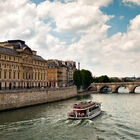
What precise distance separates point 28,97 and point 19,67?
639 inches

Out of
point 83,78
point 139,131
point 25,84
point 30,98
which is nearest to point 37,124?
point 139,131

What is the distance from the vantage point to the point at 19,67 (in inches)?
3061

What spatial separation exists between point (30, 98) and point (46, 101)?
1067 cm

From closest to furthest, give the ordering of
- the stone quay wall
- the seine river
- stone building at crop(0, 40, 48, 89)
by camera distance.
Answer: the seine river < the stone quay wall < stone building at crop(0, 40, 48, 89)

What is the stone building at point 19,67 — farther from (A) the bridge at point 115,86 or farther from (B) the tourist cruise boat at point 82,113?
(A) the bridge at point 115,86

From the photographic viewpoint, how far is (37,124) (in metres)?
38.5

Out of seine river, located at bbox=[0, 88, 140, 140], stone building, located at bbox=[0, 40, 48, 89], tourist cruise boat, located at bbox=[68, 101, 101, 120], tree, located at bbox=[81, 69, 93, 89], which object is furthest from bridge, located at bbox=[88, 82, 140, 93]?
seine river, located at bbox=[0, 88, 140, 140]

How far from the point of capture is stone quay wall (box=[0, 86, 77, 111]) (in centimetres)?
5535

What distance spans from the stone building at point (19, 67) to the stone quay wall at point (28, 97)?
8837mm

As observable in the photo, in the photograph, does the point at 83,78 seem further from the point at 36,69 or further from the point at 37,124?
the point at 37,124

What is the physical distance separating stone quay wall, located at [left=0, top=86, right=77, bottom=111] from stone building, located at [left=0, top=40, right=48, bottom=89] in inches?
348

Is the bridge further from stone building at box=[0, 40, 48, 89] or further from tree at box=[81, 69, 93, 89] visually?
stone building at box=[0, 40, 48, 89]

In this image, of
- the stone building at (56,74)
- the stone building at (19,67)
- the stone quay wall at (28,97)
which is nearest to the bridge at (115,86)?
the stone building at (56,74)

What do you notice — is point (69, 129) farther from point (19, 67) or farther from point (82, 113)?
point (19, 67)
